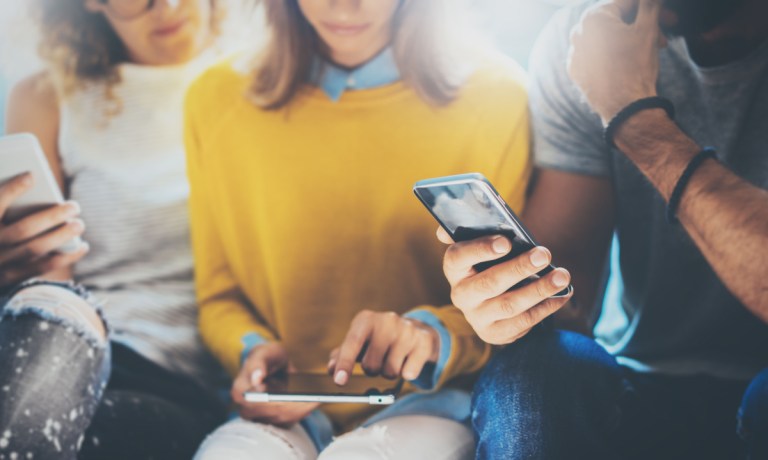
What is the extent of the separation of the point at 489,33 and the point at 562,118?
192 mm

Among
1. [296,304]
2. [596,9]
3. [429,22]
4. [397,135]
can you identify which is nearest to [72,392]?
[296,304]

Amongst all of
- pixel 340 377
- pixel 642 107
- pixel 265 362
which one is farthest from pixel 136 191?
pixel 642 107

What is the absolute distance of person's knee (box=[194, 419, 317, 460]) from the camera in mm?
748

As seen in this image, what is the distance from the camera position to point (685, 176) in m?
0.70

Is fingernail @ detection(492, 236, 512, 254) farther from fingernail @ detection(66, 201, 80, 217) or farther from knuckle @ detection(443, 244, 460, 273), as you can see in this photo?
fingernail @ detection(66, 201, 80, 217)

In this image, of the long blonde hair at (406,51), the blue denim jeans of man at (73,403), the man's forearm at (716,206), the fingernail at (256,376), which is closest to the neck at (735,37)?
the man's forearm at (716,206)

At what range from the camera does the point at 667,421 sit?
31.5 inches

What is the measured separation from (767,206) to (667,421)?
28 centimetres

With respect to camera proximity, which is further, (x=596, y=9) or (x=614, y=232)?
(x=614, y=232)

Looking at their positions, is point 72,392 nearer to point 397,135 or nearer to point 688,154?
point 397,135

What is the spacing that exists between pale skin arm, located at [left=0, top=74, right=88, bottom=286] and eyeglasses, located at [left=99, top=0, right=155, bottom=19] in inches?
5.7

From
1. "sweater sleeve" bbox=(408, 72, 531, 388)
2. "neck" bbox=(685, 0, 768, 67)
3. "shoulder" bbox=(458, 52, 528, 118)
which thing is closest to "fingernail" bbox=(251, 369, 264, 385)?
"sweater sleeve" bbox=(408, 72, 531, 388)

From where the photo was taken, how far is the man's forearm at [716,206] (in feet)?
2.12

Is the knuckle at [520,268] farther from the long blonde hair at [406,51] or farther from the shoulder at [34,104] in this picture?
the shoulder at [34,104]
